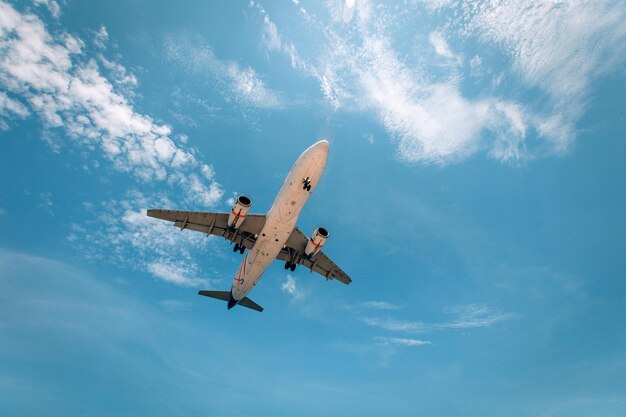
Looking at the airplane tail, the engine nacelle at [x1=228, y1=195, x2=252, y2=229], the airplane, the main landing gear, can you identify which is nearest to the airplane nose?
the airplane

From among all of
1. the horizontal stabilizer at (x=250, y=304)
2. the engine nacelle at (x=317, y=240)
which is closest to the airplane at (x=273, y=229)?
the engine nacelle at (x=317, y=240)

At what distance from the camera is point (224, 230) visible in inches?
1337

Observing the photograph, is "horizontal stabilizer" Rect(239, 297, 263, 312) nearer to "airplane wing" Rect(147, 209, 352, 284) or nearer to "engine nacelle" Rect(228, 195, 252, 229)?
"airplane wing" Rect(147, 209, 352, 284)

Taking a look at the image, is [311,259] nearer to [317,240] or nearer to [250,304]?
[317,240]

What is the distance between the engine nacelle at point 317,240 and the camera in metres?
32.2

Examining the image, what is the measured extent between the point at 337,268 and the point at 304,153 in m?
15.6

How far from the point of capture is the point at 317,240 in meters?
32.3

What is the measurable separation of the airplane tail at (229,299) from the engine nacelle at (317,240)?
10544mm

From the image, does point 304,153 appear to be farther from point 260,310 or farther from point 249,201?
point 260,310

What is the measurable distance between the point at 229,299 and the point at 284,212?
621 inches

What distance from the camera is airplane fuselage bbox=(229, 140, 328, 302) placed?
85.8ft

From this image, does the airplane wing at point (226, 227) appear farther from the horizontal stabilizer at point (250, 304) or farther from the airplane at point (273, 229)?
the horizontal stabilizer at point (250, 304)

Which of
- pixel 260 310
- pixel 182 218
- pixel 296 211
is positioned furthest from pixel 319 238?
pixel 260 310

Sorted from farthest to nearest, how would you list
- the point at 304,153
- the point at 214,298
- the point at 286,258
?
the point at 214,298
the point at 286,258
the point at 304,153
